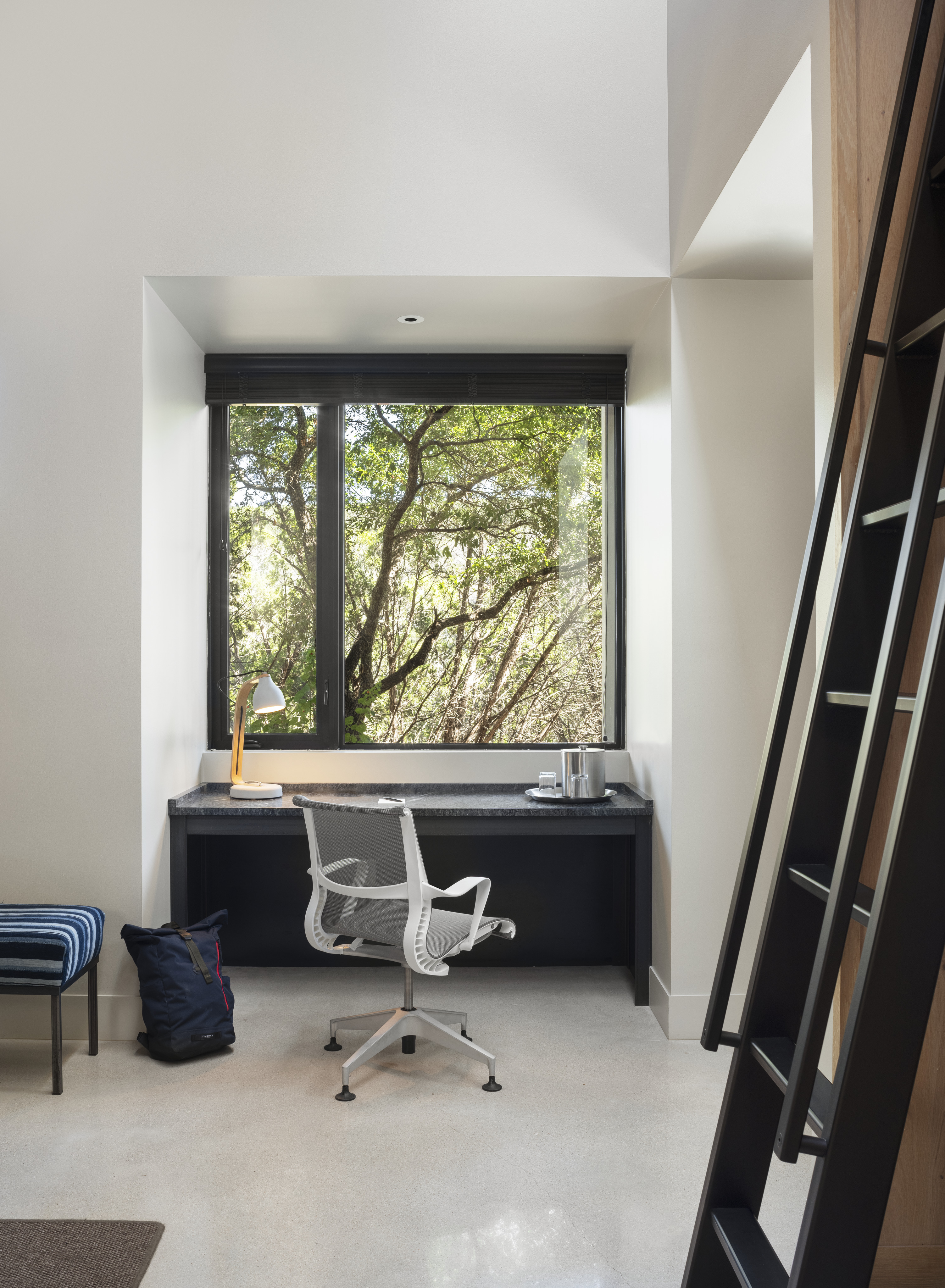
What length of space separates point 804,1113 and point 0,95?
3736 millimetres

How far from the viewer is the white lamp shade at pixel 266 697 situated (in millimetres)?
3598

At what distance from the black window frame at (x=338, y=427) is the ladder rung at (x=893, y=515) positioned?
8.27 ft

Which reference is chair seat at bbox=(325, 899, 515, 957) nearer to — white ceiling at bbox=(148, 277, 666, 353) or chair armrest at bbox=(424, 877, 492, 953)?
chair armrest at bbox=(424, 877, 492, 953)

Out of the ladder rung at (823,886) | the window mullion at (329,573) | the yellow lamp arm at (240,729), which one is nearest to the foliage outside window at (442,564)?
the window mullion at (329,573)

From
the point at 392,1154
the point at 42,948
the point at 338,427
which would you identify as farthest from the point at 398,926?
the point at 338,427

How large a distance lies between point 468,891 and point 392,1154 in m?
0.76

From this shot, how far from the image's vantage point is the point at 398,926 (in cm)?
286

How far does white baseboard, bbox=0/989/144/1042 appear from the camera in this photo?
10.5 ft

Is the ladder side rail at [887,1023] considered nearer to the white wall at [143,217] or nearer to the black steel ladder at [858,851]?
the black steel ladder at [858,851]

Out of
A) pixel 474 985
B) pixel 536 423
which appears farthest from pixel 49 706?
pixel 536 423

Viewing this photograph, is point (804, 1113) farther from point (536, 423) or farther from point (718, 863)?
point (536, 423)

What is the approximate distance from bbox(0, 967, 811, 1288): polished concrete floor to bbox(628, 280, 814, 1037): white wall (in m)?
0.52

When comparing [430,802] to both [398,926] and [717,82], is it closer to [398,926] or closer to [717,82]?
[398,926]

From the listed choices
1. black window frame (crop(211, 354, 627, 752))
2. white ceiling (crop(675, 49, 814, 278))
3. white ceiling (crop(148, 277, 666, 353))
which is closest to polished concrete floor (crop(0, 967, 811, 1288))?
black window frame (crop(211, 354, 627, 752))
